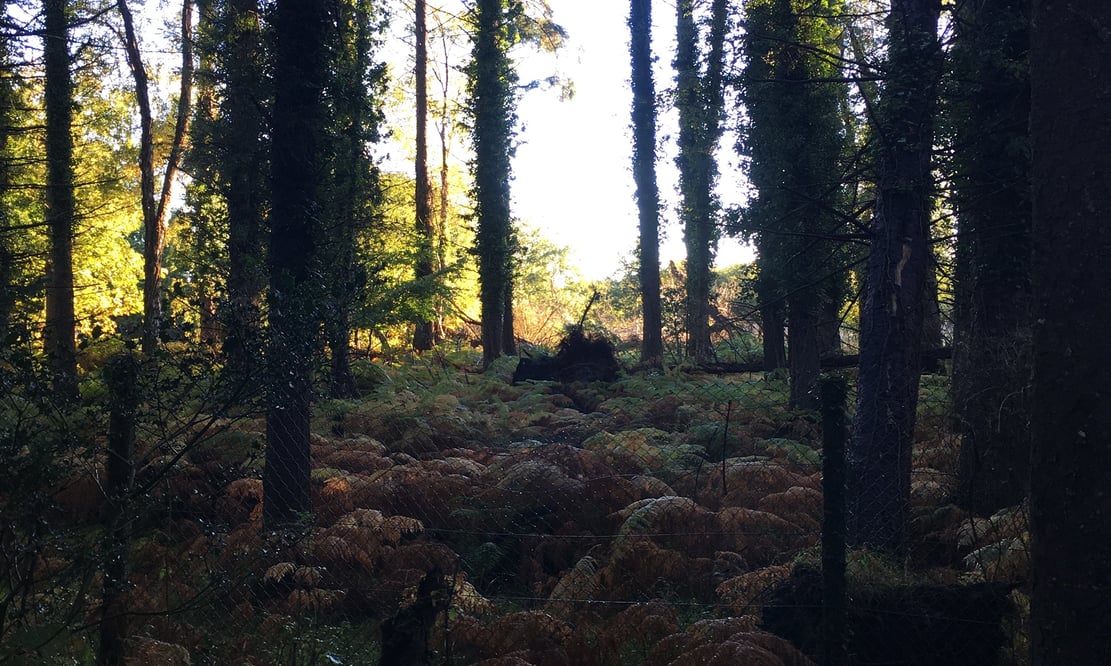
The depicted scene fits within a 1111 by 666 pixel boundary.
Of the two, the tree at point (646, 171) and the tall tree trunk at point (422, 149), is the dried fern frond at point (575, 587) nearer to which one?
the tree at point (646, 171)

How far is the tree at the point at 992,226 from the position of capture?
6.97m

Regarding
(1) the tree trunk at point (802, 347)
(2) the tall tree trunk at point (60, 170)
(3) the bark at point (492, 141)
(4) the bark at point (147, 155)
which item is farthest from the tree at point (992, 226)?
(4) the bark at point (147, 155)

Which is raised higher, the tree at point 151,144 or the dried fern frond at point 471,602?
the tree at point 151,144

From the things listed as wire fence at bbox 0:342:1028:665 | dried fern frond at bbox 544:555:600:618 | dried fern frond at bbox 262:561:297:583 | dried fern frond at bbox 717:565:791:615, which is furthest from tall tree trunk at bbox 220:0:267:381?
dried fern frond at bbox 717:565:791:615

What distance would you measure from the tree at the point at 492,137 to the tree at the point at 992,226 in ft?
45.3

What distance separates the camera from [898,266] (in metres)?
6.31

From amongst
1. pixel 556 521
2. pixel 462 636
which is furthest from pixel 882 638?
pixel 556 521

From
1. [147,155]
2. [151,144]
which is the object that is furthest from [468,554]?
[151,144]

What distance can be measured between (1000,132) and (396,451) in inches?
294

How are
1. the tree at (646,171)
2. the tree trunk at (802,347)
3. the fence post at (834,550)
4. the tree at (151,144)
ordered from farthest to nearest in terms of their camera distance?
the tree at (151,144) → the tree at (646,171) → the tree trunk at (802,347) → the fence post at (834,550)

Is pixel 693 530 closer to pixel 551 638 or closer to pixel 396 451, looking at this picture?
pixel 551 638

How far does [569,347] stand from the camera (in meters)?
17.0

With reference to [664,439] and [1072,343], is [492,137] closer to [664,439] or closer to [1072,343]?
[664,439]

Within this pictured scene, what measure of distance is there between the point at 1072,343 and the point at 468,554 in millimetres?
4576
